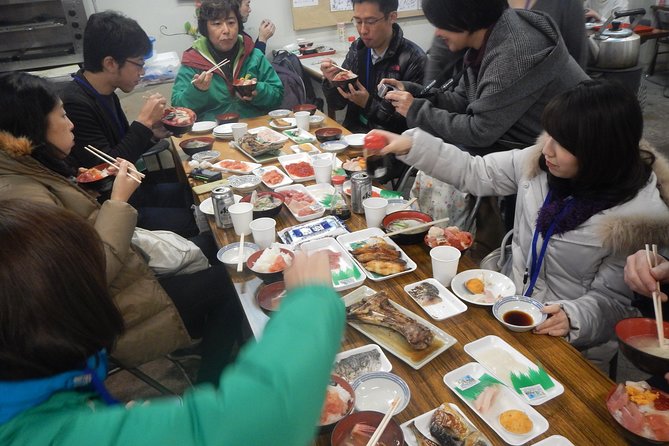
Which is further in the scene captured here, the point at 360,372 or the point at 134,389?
the point at 134,389

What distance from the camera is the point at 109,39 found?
2.78 meters

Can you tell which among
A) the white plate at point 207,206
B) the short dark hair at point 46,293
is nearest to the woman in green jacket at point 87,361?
the short dark hair at point 46,293

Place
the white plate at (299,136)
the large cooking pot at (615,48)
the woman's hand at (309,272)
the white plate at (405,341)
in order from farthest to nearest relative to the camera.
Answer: the large cooking pot at (615,48) → the white plate at (299,136) → the white plate at (405,341) → the woman's hand at (309,272)

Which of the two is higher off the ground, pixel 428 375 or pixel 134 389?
pixel 428 375

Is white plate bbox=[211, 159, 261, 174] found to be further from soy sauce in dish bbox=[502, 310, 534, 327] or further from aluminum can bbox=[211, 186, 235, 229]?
soy sauce in dish bbox=[502, 310, 534, 327]

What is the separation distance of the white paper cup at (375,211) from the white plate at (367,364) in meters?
0.78

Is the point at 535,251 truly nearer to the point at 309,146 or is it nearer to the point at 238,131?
the point at 309,146

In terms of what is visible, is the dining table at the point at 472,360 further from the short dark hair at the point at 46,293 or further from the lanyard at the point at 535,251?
the short dark hair at the point at 46,293

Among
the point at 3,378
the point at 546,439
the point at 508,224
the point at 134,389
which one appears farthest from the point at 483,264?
the point at 134,389

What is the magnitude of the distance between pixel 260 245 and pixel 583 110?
4.53 feet

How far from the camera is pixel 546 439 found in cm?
108

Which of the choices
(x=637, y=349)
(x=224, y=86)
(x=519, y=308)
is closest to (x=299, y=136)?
(x=224, y=86)

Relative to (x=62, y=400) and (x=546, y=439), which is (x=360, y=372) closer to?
(x=546, y=439)

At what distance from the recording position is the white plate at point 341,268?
5.61 feet
